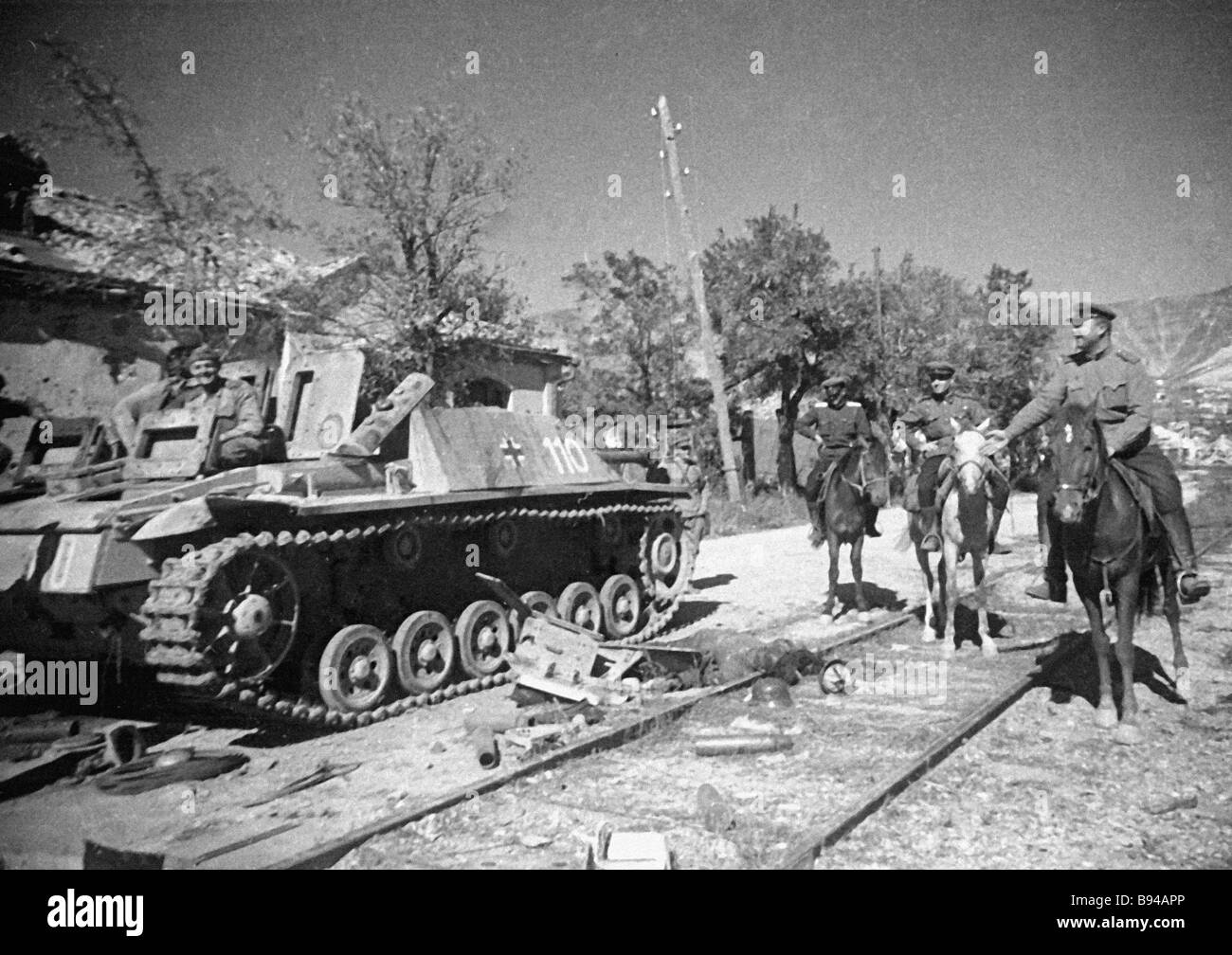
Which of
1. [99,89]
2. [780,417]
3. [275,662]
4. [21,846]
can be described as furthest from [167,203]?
[780,417]

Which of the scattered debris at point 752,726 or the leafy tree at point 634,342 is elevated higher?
the leafy tree at point 634,342

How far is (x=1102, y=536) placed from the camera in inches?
244

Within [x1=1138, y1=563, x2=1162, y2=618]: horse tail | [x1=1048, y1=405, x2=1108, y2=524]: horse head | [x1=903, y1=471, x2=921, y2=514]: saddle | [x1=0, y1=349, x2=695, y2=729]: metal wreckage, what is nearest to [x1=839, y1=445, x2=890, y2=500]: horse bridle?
[x1=903, y1=471, x2=921, y2=514]: saddle

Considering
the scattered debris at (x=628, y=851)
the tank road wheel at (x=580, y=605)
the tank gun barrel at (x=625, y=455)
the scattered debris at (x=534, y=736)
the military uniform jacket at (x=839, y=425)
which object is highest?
the military uniform jacket at (x=839, y=425)

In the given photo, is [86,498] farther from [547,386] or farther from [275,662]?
[547,386]

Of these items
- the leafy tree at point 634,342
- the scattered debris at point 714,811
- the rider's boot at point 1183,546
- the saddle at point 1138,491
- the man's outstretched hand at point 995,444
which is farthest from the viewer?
the leafy tree at point 634,342

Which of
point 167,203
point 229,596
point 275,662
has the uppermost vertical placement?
point 167,203

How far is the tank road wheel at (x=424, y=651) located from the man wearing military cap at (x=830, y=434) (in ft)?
15.5

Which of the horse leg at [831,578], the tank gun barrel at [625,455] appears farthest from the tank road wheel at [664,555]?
the horse leg at [831,578]

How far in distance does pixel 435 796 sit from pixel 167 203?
48.4ft

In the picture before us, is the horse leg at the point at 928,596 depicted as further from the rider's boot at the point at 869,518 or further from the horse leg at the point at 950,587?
the rider's boot at the point at 869,518

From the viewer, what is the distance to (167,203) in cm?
1628

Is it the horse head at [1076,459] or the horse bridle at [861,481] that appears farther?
the horse bridle at [861,481]

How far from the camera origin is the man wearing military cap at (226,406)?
24.5 ft
